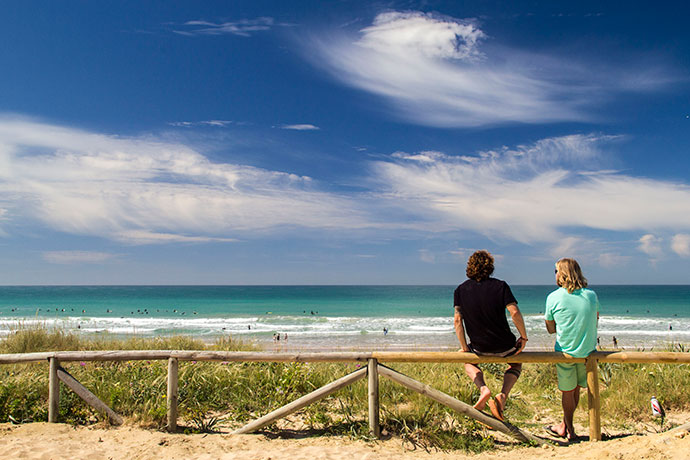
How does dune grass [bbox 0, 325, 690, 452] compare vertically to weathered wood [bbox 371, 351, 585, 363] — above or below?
below

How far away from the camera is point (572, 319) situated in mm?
4711

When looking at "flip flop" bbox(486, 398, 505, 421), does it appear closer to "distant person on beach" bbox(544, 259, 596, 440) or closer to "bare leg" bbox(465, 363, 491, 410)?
"bare leg" bbox(465, 363, 491, 410)

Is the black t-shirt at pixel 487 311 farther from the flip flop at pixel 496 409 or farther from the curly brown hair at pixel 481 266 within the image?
the flip flop at pixel 496 409

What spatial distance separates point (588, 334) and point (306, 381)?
385 cm

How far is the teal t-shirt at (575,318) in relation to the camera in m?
4.61

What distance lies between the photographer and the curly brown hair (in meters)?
4.64

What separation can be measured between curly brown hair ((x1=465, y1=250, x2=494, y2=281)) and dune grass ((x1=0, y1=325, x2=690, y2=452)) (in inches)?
78.4

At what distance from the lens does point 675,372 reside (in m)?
6.77

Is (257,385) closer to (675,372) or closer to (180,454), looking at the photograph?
(180,454)

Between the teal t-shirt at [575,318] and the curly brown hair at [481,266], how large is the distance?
68 cm

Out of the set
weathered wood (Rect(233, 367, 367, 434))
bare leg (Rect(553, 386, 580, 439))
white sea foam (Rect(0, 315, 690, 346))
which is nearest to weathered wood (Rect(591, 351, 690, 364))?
bare leg (Rect(553, 386, 580, 439))

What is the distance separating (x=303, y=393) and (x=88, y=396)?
2812 millimetres

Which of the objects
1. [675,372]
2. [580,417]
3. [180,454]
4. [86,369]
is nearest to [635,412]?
[580,417]

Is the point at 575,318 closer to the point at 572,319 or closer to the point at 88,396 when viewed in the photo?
the point at 572,319
